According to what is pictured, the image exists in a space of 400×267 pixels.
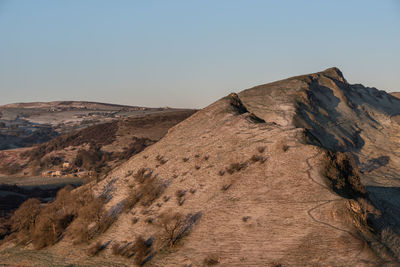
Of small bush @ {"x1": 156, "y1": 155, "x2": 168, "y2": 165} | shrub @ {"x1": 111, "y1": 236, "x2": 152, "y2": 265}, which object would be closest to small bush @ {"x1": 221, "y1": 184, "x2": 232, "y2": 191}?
shrub @ {"x1": 111, "y1": 236, "x2": 152, "y2": 265}

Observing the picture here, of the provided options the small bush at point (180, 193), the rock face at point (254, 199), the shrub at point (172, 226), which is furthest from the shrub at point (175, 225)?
the small bush at point (180, 193)

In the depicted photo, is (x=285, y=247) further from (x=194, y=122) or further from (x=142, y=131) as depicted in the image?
(x=142, y=131)

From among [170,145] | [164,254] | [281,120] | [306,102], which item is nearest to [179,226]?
[164,254]

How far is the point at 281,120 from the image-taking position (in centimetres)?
4756

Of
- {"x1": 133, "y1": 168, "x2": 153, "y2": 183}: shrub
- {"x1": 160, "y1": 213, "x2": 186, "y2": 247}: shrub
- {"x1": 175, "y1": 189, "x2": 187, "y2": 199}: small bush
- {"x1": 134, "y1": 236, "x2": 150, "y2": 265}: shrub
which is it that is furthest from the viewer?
Answer: {"x1": 133, "y1": 168, "x2": 153, "y2": 183}: shrub

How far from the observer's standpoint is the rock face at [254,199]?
62.4 feet

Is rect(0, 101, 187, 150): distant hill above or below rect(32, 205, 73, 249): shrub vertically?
above

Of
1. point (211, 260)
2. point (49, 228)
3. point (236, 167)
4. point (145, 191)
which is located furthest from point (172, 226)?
point (49, 228)

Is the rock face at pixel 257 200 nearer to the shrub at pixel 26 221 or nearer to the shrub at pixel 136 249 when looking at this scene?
the shrub at pixel 136 249

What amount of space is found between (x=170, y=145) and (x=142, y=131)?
66.9 meters

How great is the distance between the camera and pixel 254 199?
23.0 meters

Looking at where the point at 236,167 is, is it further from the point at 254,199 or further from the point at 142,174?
the point at 142,174

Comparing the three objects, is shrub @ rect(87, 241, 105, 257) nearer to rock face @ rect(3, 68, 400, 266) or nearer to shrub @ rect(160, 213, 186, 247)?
rock face @ rect(3, 68, 400, 266)

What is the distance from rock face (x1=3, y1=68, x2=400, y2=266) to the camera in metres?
19.0
